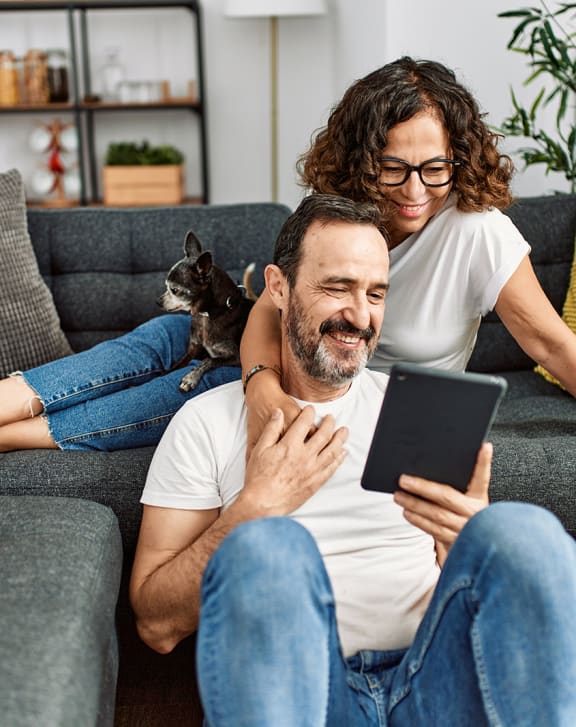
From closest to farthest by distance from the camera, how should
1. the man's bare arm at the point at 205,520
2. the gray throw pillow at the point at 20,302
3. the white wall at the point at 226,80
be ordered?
the man's bare arm at the point at 205,520, the gray throw pillow at the point at 20,302, the white wall at the point at 226,80

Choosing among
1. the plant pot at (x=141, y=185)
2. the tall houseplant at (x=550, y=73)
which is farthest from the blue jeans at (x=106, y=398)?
the plant pot at (x=141, y=185)

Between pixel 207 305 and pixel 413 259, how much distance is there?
1.84 feet

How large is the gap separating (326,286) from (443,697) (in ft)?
2.18

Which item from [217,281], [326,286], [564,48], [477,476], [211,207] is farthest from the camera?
[564,48]

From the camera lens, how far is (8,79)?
4711 millimetres

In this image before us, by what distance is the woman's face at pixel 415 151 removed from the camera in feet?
5.44

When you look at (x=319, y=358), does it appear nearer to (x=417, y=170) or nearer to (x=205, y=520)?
(x=205, y=520)

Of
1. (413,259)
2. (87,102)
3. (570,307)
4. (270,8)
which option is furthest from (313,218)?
(87,102)

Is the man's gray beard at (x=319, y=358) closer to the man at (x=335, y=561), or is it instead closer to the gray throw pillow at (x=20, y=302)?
the man at (x=335, y=561)

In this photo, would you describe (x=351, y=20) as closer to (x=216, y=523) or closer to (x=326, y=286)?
(x=326, y=286)

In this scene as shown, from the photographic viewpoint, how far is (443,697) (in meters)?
1.13

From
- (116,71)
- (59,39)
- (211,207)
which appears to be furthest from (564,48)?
(59,39)

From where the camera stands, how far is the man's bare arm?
4.27ft

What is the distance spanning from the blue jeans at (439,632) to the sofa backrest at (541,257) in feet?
4.75
